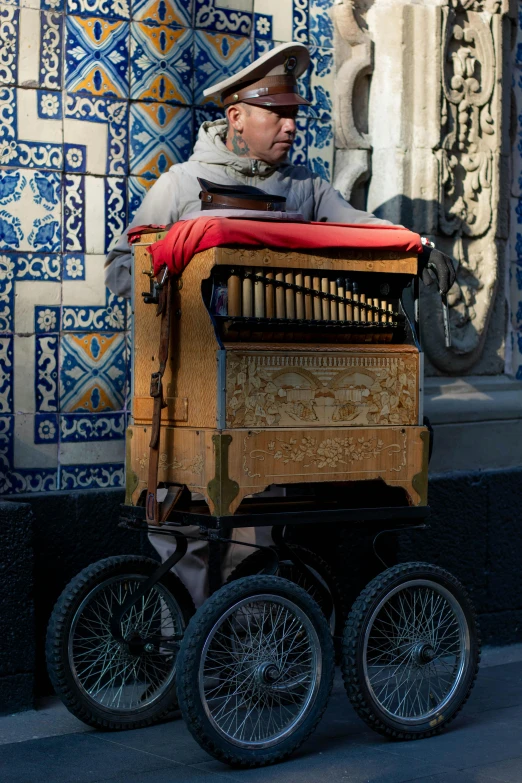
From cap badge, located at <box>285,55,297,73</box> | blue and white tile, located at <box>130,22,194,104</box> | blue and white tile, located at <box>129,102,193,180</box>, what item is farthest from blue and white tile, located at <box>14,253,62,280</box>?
cap badge, located at <box>285,55,297,73</box>

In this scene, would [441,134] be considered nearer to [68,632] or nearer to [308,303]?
[308,303]

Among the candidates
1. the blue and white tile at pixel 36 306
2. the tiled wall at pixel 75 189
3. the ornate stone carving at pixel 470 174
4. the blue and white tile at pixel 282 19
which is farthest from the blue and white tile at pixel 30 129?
the ornate stone carving at pixel 470 174

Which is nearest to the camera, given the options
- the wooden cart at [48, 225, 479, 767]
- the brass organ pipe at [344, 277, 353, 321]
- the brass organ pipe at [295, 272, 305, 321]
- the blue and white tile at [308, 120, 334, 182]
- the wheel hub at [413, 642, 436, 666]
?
the wooden cart at [48, 225, 479, 767]

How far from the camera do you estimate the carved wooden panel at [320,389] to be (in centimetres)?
400

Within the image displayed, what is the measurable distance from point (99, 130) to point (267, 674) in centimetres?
235

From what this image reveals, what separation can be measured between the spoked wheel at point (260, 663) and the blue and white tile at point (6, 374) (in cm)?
138

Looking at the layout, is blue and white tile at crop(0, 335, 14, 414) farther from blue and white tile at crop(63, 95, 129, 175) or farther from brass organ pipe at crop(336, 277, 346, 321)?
brass organ pipe at crop(336, 277, 346, 321)

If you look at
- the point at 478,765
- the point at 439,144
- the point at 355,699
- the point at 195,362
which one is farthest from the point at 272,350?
the point at 439,144

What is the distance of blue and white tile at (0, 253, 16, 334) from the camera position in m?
4.89

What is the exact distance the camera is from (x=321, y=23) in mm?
5711

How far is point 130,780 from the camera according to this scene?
3.89 meters

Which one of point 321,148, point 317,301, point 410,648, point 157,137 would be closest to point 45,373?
point 157,137

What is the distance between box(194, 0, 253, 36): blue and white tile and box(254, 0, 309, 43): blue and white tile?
0.05m

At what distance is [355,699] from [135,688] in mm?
839
